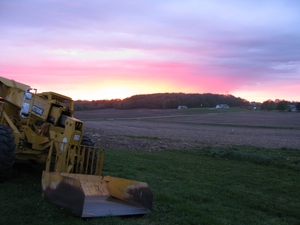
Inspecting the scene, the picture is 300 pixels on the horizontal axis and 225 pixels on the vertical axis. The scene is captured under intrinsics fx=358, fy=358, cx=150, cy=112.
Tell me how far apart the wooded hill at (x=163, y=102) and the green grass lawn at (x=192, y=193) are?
82750 millimetres

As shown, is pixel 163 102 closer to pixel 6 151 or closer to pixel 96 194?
pixel 6 151

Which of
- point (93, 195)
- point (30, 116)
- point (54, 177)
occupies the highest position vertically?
point (30, 116)

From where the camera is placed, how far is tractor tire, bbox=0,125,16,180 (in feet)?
25.3

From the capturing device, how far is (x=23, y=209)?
21.4 ft

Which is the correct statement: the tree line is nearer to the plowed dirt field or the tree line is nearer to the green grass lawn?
the plowed dirt field

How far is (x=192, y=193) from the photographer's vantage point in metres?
8.98

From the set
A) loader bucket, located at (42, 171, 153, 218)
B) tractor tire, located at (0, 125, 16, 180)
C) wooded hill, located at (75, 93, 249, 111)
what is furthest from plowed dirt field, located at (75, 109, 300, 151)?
wooded hill, located at (75, 93, 249, 111)

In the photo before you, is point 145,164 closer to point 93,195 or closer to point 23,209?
point 93,195

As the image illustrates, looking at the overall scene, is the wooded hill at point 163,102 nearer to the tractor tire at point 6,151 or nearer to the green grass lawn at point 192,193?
the green grass lawn at point 192,193

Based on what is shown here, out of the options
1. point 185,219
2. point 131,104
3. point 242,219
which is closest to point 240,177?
point 242,219

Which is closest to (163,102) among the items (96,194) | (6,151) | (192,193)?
(192,193)

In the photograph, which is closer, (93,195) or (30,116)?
(93,195)

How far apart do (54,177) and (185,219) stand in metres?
2.61

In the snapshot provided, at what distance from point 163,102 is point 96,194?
11037 centimetres
